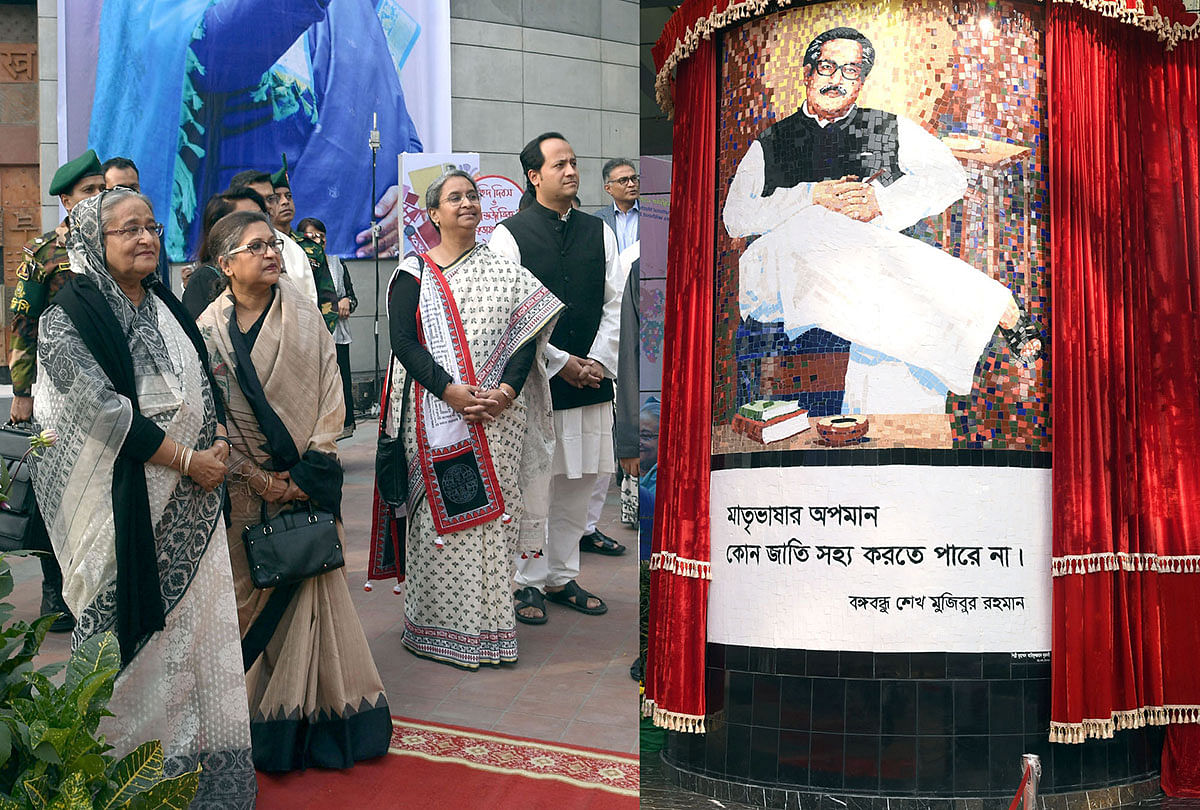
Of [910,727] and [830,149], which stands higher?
[830,149]

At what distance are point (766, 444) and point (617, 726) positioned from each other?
39.1 inches

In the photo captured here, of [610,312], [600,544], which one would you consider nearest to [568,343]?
[610,312]

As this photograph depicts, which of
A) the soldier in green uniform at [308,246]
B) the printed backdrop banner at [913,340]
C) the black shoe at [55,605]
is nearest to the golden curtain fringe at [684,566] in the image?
the printed backdrop banner at [913,340]

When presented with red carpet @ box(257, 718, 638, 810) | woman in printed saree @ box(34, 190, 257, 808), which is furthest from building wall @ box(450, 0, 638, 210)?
red carpet @ box(257, 718, 638, 810)

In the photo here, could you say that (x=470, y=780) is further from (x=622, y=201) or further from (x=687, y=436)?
(x=622, y=201)

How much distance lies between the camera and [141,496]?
2.91 m

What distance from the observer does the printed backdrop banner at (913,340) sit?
122 inches

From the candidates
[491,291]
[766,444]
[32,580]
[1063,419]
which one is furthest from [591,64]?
[32,580]

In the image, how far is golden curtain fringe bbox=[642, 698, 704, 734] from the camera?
3.25 metres

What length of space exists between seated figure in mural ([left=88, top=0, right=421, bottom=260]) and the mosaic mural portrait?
1.87 meters

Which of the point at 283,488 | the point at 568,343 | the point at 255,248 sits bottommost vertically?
the point at 283,488

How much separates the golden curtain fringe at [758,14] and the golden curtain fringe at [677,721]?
1.77 meters

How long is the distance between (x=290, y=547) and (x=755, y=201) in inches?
61.9

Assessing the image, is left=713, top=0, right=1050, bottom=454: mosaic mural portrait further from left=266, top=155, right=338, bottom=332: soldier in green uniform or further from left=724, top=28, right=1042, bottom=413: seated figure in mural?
left=266, top=155, right=338, bottom=332: soldier in green uniform
